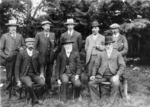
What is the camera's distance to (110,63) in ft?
18.4

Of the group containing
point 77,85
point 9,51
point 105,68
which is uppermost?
point 9,51

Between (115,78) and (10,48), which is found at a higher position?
(10,48)

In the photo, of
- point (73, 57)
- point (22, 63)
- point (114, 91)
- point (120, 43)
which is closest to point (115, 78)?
point (114, 91)

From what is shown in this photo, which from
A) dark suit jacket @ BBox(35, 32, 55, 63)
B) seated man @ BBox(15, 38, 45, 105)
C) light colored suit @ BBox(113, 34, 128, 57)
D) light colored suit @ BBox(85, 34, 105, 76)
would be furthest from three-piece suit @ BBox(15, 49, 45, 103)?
light colored suit @ BBox(113, 34, 128, 57)

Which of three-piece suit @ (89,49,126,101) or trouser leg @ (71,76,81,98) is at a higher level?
three-piece suit @ (89,49,126,101)

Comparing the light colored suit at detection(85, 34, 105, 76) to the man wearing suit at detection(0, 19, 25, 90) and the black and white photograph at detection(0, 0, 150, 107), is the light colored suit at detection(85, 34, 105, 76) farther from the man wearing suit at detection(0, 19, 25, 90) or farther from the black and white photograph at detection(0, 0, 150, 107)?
the man wearing suit at detection(0, 19, 25, 90)

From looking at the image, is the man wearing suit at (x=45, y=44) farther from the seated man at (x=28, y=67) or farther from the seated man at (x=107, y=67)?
the seated man at (x=107, y=67)

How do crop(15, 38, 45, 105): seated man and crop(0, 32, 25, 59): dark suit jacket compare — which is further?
crop(0, 32, 25, 59): dark suit jacket

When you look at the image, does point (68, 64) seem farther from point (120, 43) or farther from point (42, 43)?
point (120, 43)

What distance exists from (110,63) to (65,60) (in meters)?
1.17

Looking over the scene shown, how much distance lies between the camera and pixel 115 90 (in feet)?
17.3

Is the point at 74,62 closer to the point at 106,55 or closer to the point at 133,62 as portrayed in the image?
the point at 106,55

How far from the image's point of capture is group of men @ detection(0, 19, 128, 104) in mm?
5543

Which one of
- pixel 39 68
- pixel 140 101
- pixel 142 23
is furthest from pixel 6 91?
pixel 142 23
